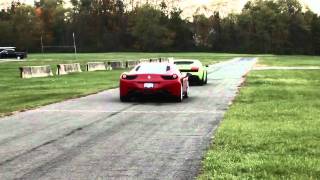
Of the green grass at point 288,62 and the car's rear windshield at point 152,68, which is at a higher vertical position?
the car's rear windshield at point 152,68

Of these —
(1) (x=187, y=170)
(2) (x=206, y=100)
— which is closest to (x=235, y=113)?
(2) (x=206, y=100)

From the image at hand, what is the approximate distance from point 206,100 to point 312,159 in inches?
421

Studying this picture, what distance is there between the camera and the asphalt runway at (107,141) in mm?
7457

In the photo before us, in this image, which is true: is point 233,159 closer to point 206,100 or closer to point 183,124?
point 183,124

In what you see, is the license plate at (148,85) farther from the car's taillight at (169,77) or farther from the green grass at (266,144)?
the green grass at (266,144)

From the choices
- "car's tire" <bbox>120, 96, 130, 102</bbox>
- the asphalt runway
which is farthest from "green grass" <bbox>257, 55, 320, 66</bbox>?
the asphalt runway

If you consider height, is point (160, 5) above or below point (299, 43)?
above

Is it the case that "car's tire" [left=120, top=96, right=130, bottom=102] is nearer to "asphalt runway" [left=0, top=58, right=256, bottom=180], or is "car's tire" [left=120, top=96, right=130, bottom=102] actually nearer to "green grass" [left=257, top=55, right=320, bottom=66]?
"asphalt runway" [left=0, top=58, right=256, bottom=180]

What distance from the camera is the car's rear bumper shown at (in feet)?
59.0

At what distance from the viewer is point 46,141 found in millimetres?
9875

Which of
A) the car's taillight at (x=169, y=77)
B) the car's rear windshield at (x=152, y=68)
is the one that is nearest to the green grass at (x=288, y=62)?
the car's rear windshield at (x=152, y=68)

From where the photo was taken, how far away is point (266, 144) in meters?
9.45

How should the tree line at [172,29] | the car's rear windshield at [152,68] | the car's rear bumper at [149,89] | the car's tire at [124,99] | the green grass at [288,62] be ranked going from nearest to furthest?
1. the car's rear bumper at [149,89]
2. the car's tire at [124,99]
3. the car's rear windshield at [152,68]
4. the green grass at [288,62]
5. the tree line at [172,29]

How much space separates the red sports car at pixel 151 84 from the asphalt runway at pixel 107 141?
1.34 m
